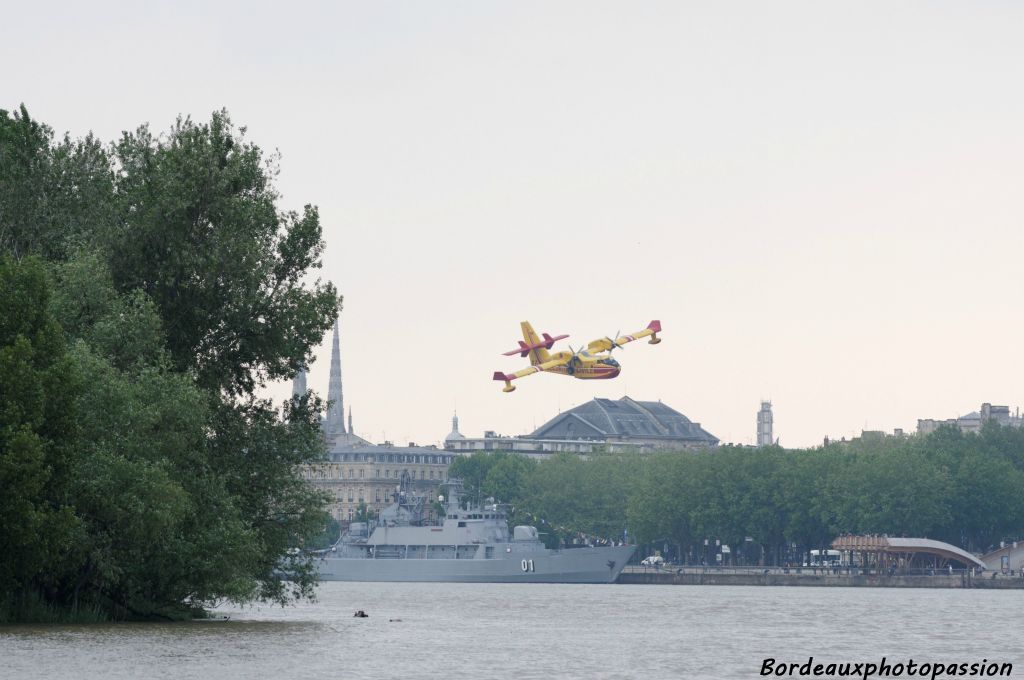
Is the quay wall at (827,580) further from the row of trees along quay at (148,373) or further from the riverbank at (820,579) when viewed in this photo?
the row of trees along quay at (148,373)

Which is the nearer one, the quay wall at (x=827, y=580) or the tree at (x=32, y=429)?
the tree at (x=32, y=429)

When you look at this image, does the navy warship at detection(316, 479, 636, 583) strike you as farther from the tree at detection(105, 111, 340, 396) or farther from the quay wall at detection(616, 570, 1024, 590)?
the tree at detection(105, 111, 340, 396)

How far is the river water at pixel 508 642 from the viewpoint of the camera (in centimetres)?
5003

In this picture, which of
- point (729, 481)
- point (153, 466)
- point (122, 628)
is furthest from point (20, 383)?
point (729, 481)

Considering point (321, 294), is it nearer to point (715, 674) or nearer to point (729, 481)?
point (715, 674)

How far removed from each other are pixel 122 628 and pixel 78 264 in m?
10.8

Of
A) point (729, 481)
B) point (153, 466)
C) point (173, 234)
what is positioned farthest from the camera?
point (729, 481)

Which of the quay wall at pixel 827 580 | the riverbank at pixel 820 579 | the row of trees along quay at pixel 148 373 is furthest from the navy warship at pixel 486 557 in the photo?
the row of trees along quay at pixel 148 373

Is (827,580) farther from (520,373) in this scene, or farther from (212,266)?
(212,266)

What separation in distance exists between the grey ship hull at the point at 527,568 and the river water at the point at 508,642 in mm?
79718

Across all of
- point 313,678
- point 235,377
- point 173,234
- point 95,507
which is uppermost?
point 173,234

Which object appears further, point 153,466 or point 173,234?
point 173,234

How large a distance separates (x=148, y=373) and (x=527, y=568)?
13106 centimetres

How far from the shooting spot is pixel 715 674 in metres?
53.6
